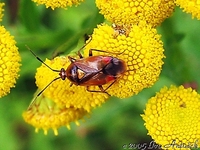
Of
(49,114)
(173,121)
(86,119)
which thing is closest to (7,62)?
(49,114)

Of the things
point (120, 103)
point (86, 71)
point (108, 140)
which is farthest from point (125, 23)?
point (108, 140)

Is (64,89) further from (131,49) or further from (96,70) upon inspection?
(131,49)

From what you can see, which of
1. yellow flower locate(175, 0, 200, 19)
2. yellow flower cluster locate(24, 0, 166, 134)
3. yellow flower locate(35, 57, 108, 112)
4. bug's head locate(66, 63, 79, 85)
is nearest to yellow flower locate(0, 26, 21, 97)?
yellow flower locate(35, 57, 108, 112)

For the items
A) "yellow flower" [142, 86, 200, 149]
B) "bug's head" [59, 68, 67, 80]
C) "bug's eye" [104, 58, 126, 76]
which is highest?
"bug's eye" [104, 58, 126, 76]

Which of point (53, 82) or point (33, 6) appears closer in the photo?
point (53, 82)

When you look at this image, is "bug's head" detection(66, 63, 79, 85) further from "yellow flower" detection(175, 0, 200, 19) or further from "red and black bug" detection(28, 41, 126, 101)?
"yellow flower" detection(175, 0, 200, 19)

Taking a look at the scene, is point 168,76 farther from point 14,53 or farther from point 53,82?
point 14,53
